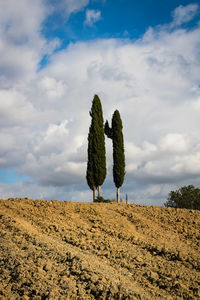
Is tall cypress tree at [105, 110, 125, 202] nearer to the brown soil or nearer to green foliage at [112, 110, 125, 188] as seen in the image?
green foliage at [112, 110, 125, 188]

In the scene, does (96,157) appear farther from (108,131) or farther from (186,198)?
(186,198)

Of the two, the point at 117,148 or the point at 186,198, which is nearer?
the point at 117,148

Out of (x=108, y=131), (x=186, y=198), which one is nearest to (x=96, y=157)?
(x=108, y=131)

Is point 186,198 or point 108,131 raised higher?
point 108,131

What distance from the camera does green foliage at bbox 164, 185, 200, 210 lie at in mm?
29070

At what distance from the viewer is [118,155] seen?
22453 mm

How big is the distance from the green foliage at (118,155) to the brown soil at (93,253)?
12.0m

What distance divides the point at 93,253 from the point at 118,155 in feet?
53.6

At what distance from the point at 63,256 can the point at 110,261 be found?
1124 millimetres

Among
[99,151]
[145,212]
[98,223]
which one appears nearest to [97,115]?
[99,151]

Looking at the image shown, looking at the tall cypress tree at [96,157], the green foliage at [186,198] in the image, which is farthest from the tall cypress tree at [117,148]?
the green foliage at [186,198]

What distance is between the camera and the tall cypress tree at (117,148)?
874 inches

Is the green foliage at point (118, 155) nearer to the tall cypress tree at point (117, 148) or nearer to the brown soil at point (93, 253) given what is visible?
the tall cypress tree at point (117, 148)

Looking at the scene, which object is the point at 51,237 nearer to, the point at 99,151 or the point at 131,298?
the point at 131,298
